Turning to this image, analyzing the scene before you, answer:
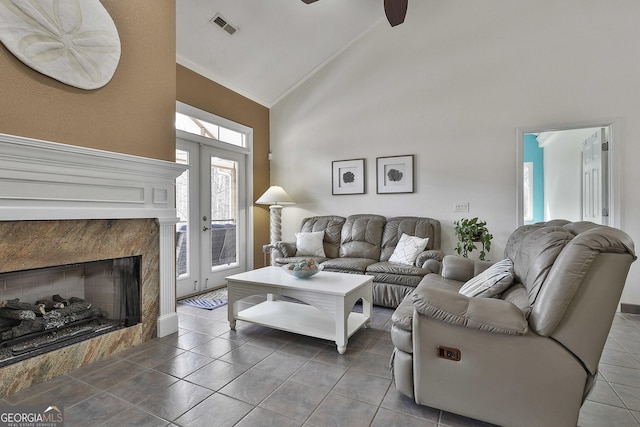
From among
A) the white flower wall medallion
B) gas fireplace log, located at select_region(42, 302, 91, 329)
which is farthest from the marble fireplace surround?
the white flower wall medallion

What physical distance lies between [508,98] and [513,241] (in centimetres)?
220

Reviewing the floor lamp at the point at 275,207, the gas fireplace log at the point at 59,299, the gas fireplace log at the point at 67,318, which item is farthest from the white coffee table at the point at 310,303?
the floor lamp at the point at 275,207

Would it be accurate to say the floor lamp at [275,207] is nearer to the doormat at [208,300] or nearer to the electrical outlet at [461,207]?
the doormat at [208,300]

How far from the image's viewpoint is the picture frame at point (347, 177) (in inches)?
179

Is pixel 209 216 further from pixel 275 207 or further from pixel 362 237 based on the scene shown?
pixel 362 237

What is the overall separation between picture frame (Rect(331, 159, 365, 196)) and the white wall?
0.10 metres

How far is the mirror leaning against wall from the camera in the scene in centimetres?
332

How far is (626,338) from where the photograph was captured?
2.58 meters

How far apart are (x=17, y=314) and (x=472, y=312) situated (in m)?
2.71

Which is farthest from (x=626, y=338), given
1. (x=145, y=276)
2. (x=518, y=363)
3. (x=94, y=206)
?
(x=94, y=206)

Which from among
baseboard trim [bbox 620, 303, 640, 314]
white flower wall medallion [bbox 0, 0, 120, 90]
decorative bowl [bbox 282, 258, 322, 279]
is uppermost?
white flower wall medallion [bbox 0, 0, 120, 90]

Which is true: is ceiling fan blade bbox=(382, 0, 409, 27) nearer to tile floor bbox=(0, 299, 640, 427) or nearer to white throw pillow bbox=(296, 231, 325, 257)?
white throw pillow bbox=(296, 231, 325, 257)

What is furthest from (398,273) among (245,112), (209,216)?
(245,112)

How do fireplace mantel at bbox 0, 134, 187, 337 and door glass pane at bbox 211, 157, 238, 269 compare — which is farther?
door glass pane at bbox 211, 157, 238, 269
